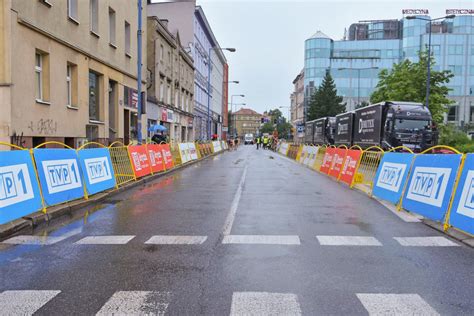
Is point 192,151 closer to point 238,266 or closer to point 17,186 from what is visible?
point 17,186

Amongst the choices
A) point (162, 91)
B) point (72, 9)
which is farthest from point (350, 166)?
point (162, 91)

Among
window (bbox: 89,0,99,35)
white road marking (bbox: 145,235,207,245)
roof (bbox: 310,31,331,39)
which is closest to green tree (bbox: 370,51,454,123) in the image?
window (bbox: 89,0,99,35)

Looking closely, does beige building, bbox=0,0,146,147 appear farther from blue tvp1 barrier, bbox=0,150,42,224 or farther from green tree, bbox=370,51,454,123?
green tree, bbox=370,51,454,123

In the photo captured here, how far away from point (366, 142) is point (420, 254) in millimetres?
22508

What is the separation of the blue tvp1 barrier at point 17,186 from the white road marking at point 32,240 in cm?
45

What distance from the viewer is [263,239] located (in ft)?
21.4

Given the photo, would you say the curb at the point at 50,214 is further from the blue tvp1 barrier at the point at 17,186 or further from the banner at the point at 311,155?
the banner at the point at 311,155

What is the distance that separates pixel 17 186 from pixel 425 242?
6.44m

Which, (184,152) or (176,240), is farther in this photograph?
(184,152)

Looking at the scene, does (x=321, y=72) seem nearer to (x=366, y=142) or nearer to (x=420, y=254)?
(x=366, y=142)

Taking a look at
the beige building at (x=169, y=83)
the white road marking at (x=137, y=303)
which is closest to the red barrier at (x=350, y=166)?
the white road marking at (x=137, y=303)

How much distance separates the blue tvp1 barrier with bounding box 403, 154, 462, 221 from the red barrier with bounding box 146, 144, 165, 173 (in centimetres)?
1010

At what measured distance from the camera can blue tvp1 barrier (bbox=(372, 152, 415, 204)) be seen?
954 centimetres

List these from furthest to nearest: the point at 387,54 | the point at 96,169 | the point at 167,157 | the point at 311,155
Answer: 1. the point at 387,54
2. the point at 311,155
3. the point at 167,157
4. the point at 96,169
